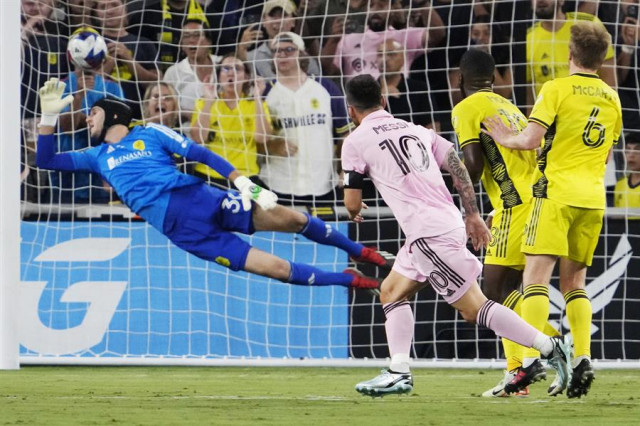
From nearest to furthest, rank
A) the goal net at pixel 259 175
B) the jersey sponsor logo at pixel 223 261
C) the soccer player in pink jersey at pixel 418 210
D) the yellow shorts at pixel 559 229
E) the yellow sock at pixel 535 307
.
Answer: the soccer player in pink jersey at pixel 418 210
the yellow shorts at pixel 559 229
the yellow sock at pixel 535 307
the jersey sponsor logo at pixel 223 261
the goal net at pixel 259 175

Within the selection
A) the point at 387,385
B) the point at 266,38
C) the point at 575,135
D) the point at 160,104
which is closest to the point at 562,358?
the point at 387,385

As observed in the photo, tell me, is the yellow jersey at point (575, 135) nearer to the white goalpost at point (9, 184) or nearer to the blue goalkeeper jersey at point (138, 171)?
the blue goalkeeper jersey at point (138, 171)

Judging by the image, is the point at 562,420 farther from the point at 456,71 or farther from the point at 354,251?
the point at 456,71

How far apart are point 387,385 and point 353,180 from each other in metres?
Result: 1.00

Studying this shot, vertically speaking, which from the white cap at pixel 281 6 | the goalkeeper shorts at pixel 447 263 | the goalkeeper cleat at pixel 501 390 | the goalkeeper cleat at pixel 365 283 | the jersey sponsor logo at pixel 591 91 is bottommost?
the goalkeeper cleat at pixel 501 390

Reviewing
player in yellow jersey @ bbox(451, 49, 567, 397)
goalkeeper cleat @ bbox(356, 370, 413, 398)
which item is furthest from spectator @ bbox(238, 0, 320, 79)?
goalkeeper cleat @ bbox(356, 370, 413, 398)

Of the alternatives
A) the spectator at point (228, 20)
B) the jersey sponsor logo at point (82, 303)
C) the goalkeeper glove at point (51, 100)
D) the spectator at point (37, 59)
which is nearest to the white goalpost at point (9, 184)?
the goalkeeper glove at point (51, 100)

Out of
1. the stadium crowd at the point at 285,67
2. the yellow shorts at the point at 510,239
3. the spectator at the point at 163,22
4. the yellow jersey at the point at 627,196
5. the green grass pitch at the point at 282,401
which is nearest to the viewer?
the green grass pitch at the point at 282,401

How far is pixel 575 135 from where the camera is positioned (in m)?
6.13

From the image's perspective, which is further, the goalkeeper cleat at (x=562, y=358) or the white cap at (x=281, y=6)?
the white cap at (x=281, y=6)

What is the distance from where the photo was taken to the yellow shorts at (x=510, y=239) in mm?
6590

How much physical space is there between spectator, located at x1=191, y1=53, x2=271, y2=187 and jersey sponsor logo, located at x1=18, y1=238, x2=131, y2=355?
51.7 inches

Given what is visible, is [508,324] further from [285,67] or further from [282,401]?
[285,67]

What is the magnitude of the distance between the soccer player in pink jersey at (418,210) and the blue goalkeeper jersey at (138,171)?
3746 mm
